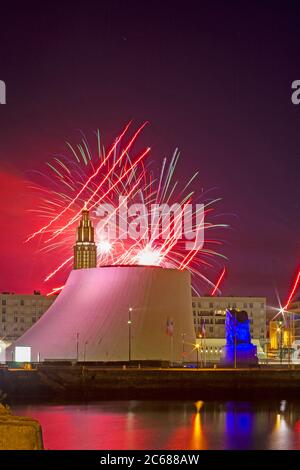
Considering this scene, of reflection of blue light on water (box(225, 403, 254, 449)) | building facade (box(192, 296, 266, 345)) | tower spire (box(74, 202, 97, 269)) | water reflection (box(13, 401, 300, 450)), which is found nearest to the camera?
water reflection (box(13, 401, 300, 450))

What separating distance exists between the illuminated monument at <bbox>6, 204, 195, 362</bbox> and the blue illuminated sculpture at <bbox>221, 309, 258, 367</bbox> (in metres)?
4.07

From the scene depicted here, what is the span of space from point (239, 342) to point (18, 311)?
4704 cm

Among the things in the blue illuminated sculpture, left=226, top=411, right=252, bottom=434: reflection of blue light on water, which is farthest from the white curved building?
left=226, top=411, right=252, bottom=434: reflection of blue light on water

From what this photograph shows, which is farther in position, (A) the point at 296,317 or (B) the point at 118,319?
(A) the point at 296,317

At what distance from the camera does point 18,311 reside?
329 ft

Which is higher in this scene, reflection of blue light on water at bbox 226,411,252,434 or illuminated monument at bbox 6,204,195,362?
illuminated monument at bbox 6,204,195,362

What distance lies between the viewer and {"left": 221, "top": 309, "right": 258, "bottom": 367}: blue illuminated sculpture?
57750 millimetres

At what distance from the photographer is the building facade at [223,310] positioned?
319 feet

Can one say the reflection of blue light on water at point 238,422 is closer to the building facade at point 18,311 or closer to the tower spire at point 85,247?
the tower spire at point 85,247

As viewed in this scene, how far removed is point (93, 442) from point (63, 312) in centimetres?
3315

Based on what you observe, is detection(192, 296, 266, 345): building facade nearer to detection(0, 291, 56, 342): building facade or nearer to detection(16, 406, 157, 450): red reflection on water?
detection(0, 291, 56, 342): building facade

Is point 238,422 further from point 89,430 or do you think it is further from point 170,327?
point 170,327

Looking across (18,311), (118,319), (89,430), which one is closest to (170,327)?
(118,319)
